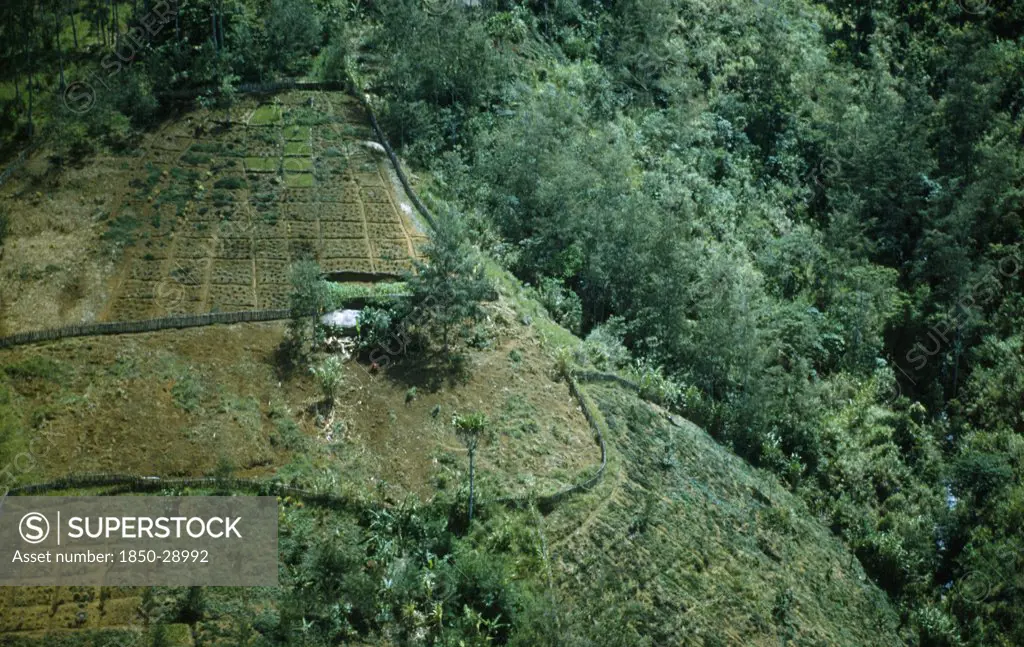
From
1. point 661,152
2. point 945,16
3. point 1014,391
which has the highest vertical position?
point 945,16

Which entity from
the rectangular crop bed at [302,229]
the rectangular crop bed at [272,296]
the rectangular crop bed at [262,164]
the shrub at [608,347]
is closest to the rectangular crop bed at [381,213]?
the rectangular crop bed at [302,229]

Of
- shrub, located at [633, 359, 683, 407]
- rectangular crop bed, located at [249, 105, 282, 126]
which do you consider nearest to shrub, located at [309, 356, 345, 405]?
shrub, located at [633, 359, 683, 407]

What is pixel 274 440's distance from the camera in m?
29.5

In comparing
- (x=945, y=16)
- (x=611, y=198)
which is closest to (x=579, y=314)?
(x=611, y=198)

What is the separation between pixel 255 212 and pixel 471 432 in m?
12.0

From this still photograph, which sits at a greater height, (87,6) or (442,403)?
(87,6)

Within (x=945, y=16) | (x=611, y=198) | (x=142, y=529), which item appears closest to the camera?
(x=142, y=529)

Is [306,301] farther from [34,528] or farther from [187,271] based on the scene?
[34,528]

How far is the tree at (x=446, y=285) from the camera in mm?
32562

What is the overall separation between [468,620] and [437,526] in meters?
2.43

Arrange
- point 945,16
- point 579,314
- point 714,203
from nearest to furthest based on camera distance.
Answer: point 579,314 < point 714,203 < point 945,16

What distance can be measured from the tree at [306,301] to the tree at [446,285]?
247 cm

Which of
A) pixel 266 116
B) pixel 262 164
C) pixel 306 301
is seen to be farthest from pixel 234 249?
pixel 266 116

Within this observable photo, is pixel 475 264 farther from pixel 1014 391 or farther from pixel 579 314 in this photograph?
pixel 1014 391
